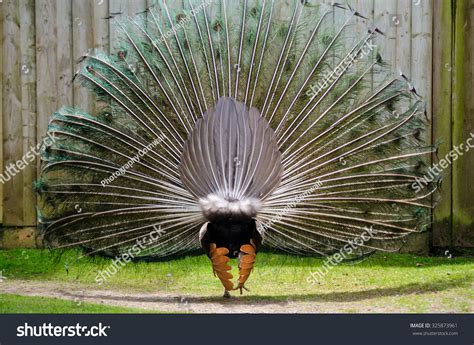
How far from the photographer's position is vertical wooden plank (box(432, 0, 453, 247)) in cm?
888

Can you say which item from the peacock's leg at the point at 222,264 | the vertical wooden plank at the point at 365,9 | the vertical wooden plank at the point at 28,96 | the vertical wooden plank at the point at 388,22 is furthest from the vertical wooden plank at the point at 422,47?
the vertical wooden plank at the point at 28,96

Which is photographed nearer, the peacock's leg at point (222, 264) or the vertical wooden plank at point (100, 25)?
the peacock's leg at point (222, 264)

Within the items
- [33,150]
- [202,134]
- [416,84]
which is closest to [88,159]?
[202,134]

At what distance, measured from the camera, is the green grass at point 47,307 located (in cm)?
612

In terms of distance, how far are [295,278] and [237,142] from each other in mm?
1614

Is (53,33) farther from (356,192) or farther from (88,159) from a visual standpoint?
(356,192)

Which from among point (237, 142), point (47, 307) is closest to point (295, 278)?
point (237, 142)

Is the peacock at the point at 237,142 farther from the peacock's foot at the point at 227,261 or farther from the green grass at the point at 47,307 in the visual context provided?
the green grass at the point at 47,307

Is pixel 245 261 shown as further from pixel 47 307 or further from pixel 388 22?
pixel 388 22

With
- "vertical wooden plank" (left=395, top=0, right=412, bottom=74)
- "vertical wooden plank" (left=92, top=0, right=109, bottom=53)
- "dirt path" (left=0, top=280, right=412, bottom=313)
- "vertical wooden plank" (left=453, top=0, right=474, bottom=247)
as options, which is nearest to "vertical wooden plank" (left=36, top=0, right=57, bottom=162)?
"vertical wooden plank" (left=92, top=0, right=109, bottom=53)

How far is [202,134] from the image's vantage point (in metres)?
6.93

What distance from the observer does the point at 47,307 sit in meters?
6.27

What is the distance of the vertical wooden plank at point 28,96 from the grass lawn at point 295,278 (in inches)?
21.9

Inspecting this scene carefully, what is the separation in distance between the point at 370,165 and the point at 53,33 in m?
3.90
